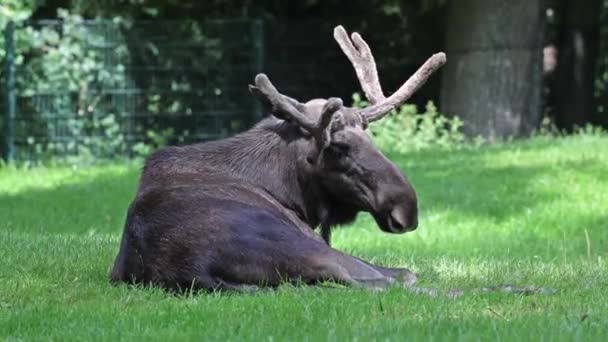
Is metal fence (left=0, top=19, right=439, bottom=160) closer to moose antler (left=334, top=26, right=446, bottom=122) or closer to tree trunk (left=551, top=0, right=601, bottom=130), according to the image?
tree trunk (left=551, top=0, right=601, bottom=130)

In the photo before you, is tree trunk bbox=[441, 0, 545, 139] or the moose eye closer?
the moose eye

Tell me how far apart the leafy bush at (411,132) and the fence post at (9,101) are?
4980 mm

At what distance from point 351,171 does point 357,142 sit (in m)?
0.18

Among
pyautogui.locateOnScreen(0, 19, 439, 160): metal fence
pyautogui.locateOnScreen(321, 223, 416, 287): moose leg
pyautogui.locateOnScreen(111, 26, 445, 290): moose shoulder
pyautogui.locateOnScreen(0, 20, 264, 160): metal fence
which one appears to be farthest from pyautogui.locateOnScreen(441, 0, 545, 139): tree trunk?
pyautogui.locateOnScreen(321, 223, 416, 287): moose leg

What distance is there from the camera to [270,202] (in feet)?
26.3

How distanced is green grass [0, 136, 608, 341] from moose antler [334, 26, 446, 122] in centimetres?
108

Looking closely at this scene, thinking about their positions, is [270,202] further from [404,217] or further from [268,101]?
[404,217]

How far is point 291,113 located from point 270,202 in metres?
0.56

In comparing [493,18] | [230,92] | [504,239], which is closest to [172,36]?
[230,92]

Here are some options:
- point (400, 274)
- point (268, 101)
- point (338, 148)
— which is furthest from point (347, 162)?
point (400, 274)

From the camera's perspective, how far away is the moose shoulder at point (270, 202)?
733cm

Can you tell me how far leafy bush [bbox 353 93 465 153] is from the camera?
60.7ft

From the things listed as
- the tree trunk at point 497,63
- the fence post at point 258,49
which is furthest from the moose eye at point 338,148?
the fence post at point 258,49

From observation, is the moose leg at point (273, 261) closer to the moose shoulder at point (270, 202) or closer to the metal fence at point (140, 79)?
the moose shoulder at point (270, 202)
